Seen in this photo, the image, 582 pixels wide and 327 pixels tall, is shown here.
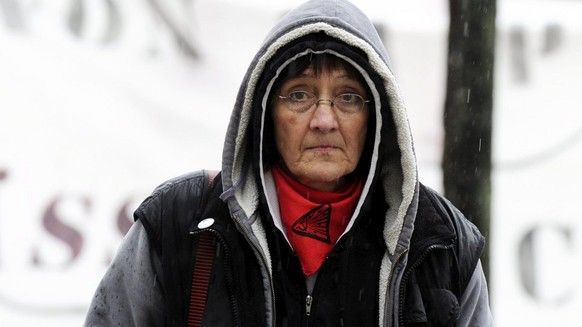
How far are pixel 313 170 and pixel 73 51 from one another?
404 centimetres

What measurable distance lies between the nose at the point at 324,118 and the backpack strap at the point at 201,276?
34 centimetres

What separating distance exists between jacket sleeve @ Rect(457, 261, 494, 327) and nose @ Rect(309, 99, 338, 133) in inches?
19.4

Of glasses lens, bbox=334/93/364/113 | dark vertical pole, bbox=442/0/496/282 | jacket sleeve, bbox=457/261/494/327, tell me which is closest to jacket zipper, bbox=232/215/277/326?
glasses lens, bbox=334/93/364/113

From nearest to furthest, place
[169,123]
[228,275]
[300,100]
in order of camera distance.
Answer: [228,275] → [300,100] → [169,123]

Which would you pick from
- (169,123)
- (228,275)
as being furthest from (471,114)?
(169,123)

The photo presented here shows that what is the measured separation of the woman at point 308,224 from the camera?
2.16m

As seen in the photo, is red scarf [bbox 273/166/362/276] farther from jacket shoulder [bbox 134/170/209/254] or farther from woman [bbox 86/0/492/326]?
jacket shoulder [bbox 134/170/209/254]

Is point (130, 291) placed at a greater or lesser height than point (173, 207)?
lesser

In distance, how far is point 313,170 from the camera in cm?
223

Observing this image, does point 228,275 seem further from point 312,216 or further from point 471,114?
point 471,114

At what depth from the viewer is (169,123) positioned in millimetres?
6039

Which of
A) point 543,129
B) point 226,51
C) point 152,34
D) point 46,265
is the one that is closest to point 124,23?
point 152,34

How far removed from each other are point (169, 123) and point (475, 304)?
12.9 ft

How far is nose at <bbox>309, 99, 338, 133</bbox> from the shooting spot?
2.20 metres
